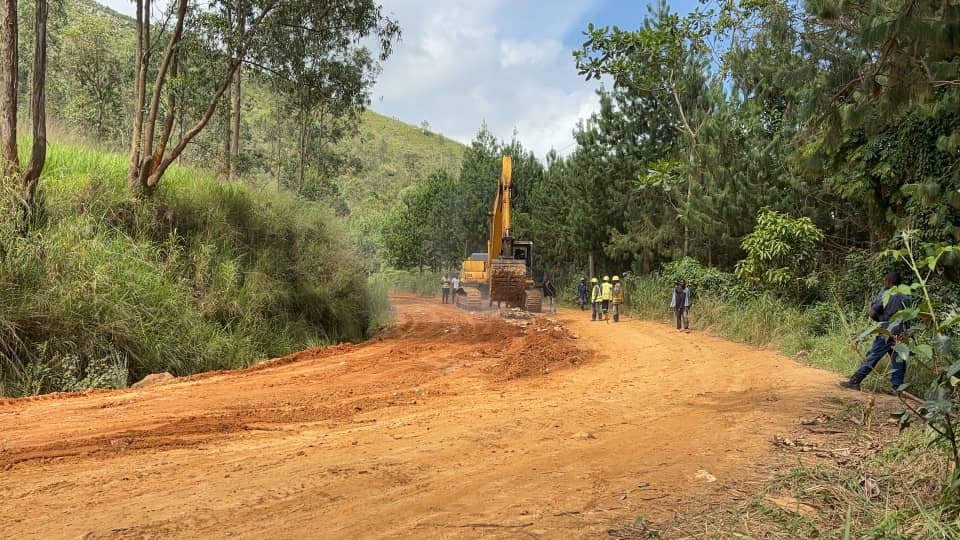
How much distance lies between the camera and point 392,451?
5070 millimetres

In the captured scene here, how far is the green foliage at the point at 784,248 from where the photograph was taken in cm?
1426

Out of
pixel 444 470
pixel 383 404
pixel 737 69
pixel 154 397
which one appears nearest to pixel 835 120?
pixel 444 470

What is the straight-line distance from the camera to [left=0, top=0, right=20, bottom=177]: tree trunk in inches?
347

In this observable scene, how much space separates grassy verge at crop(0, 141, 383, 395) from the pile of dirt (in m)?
4.36

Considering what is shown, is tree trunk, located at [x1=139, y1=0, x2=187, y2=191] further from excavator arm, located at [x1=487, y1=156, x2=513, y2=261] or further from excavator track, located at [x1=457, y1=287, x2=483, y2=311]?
excavator track, located at [x1=457, y1=287, x2=483, y2=311]

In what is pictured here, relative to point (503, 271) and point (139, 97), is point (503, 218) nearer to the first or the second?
point (503, 271)

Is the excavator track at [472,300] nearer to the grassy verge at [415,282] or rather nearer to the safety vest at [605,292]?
the safety vest at [605,292]

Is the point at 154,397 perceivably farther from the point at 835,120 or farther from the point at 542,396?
the point at 835,120

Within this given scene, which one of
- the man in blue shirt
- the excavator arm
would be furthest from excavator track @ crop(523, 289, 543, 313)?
the man in blue shirt

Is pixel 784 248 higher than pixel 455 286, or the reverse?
pixel 784 248

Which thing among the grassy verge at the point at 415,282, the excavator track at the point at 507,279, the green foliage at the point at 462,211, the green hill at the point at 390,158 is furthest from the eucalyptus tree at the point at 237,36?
the green hill at the point at 390,158

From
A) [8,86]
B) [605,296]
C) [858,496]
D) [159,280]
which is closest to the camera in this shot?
[858,496]

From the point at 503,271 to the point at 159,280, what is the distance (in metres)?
11.4

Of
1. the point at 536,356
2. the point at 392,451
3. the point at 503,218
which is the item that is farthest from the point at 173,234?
the point at 503,218
